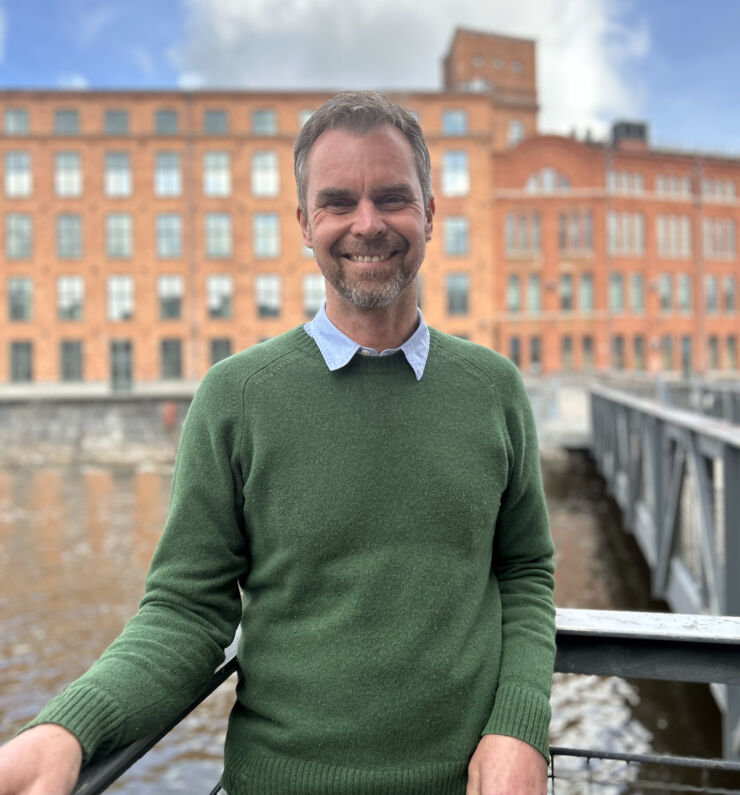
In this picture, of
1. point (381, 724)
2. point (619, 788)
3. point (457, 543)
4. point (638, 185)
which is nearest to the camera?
point (381, 724)

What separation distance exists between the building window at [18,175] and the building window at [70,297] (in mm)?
4496

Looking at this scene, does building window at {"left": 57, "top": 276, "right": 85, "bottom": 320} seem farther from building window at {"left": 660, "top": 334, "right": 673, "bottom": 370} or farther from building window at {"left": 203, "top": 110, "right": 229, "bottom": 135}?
building window at {"left": 660, "top": 334, "right": 673, "bottom": 370}

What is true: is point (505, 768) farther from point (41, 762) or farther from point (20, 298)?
point (20, 298)

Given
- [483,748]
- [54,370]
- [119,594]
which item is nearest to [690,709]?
[483,748]

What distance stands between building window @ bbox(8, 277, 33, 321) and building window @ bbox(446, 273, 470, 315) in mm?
20379

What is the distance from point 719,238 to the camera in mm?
45625

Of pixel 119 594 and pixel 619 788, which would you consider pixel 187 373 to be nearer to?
pixel 119 594

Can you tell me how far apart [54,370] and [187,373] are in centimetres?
630

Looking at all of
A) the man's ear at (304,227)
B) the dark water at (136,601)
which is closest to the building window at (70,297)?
the dark water at (136,601)

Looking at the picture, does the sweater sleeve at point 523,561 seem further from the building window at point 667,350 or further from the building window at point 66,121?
the building window at point 667,350

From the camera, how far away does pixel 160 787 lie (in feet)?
17.8

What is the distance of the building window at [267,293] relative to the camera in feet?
132

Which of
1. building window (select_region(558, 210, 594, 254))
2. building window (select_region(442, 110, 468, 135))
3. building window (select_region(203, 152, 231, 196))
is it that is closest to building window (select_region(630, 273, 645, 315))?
building window (select_region(558, 210, 594, 254))

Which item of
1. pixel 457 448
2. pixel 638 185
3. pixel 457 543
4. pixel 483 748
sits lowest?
pixel 483 748
